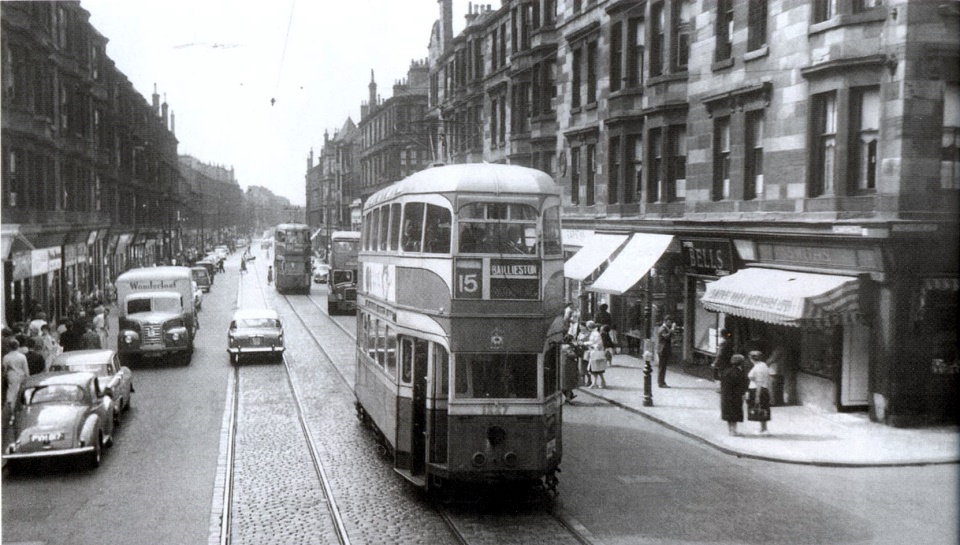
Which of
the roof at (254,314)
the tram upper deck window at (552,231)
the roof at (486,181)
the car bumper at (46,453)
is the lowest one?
the car bumper at (46,453)

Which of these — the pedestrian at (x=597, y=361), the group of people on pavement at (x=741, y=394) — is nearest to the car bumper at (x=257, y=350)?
the pedestrian at (x=597, y=361)

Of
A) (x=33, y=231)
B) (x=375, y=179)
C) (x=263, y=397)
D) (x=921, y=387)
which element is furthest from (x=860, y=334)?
(x=375, y=179)

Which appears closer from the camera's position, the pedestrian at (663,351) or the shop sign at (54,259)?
the pedestrian at (663,351)

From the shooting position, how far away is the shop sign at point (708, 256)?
72.0 ft

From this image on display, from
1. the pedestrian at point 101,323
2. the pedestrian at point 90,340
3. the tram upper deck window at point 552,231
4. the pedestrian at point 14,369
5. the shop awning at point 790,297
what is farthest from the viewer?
the pedestrian at point 101,323

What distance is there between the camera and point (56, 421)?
46.2ft

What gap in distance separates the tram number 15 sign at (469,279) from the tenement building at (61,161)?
45.5ft

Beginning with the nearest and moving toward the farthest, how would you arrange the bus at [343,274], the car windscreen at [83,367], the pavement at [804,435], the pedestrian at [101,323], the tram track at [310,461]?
the tram track at [310,461]
the pavement at [804,435]
the car windscreen at [83,367]
the pedestrian at [101,323]
the bus at [343,274]

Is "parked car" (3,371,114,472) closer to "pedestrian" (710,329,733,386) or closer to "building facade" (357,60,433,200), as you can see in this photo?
"pedestrian" (710,329,733,386)

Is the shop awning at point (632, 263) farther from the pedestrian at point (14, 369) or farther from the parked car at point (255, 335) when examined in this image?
the pedestrian at point (14, 369)

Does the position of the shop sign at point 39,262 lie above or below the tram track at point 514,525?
above

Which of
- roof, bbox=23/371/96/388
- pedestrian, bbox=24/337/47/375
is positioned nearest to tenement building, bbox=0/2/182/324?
pedestrian, bbox=24/337/47/375

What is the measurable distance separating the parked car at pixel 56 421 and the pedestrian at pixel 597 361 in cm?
1175

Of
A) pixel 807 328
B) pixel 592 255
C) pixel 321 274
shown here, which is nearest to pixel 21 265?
pixel 592 255
